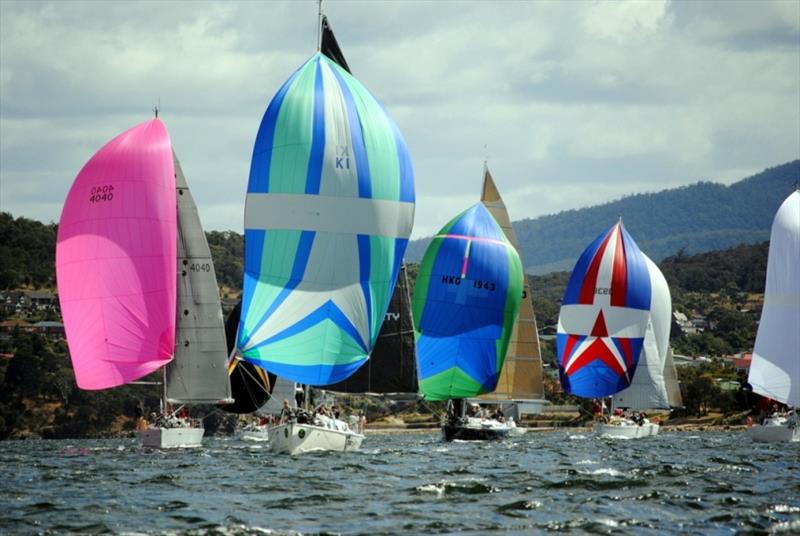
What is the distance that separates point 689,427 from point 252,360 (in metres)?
52.3

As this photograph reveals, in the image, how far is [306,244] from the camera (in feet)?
141

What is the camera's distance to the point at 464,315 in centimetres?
5978

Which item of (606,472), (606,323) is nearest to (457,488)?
(606,472)

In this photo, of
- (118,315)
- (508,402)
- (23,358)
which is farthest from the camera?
(23,358)

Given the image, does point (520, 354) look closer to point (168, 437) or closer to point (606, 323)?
point (606, 323)

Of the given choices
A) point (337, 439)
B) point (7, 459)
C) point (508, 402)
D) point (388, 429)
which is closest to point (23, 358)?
→ point (388, 429)

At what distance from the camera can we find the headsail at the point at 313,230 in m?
43.1

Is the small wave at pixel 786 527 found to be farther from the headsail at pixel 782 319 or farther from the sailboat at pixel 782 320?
the headsail at pixel 782 319

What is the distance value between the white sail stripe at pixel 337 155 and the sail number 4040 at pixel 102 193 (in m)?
10.1

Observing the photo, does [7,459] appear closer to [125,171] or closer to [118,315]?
[118,315]

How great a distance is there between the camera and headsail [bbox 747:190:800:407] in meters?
55.9

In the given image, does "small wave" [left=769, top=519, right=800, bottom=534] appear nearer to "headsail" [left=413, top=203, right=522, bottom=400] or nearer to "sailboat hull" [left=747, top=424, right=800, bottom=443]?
"sailboat hull" [left=747, top=424, right=800, bottom=443]

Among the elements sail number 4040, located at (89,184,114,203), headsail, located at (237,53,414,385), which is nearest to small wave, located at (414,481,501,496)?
headsail, located at (237,53,414,385)

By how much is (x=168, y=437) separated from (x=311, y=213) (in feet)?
47.7
